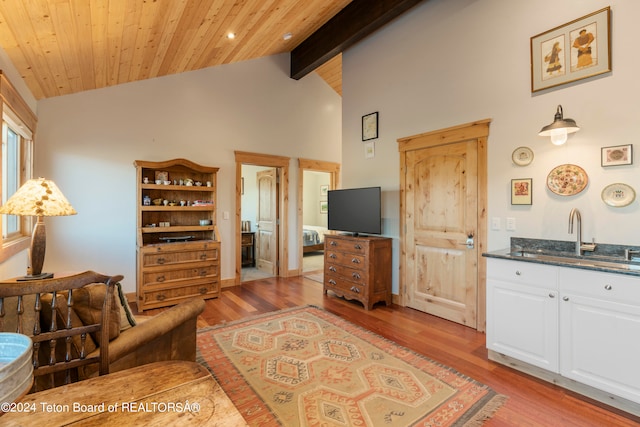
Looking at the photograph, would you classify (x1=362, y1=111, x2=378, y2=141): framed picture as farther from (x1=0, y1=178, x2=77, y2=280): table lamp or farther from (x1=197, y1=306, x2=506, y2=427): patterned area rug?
(x1=0, y1=178, x2=77, y2=280): table lamp

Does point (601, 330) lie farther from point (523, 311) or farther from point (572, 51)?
point (572, 51)

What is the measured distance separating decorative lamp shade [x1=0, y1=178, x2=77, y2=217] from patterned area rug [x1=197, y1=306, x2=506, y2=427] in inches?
61.0

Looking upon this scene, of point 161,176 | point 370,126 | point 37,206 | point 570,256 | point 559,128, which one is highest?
point 370,126

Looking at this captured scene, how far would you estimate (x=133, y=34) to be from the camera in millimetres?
2838

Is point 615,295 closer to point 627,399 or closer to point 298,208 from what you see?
point 627,399

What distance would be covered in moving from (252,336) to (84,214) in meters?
2.71

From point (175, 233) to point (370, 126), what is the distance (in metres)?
3.22

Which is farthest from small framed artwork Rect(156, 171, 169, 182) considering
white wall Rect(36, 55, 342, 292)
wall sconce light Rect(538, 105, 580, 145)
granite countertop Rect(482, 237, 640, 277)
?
wall sconce light Rect(538, 105, 580, 145)

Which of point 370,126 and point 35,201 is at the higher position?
point 370,126

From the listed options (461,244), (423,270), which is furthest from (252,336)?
(461,244)

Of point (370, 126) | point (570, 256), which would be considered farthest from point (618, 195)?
point (370, 126)

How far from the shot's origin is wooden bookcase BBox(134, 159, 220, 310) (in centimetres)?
388

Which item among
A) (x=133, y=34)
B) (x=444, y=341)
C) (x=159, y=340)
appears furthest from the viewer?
(x=444, y=341)

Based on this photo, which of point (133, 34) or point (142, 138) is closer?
point (133, 34)
